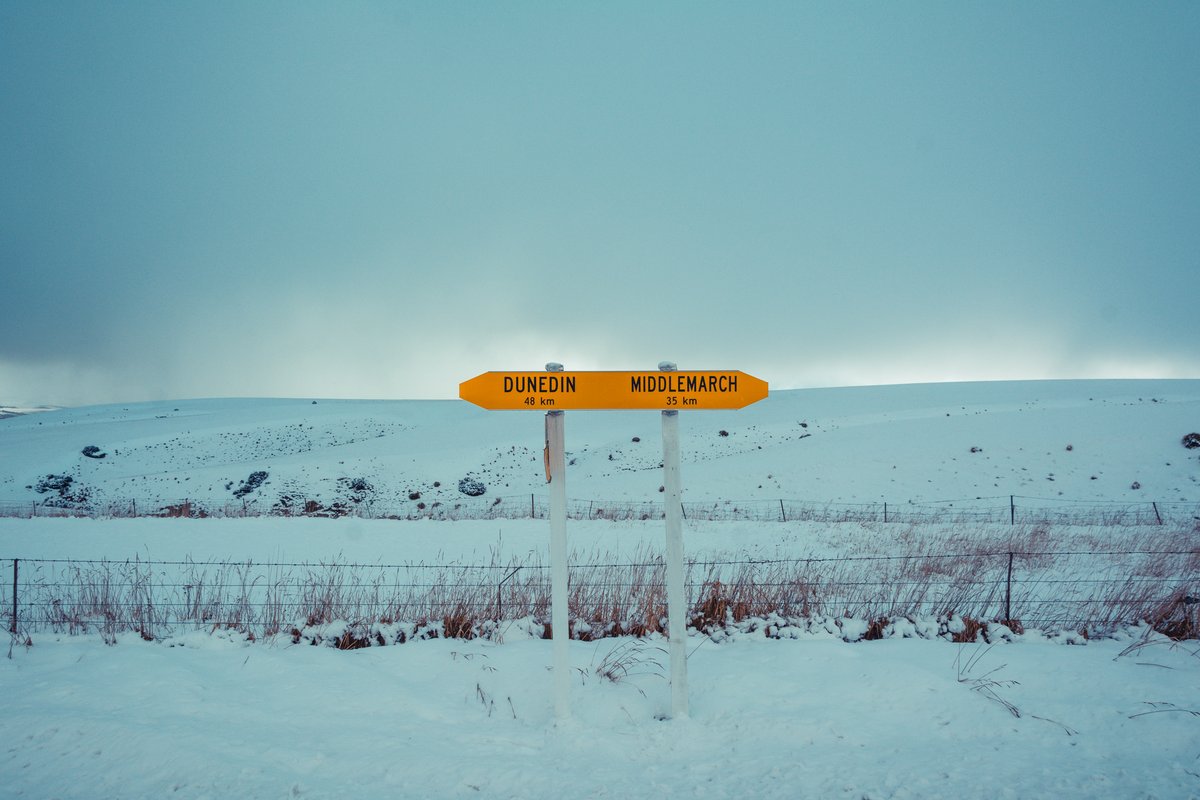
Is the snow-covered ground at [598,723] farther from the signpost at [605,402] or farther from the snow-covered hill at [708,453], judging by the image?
the snow-covered hill at [708,453]

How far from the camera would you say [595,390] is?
4387mm

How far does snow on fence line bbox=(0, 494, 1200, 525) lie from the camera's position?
19.2 meters

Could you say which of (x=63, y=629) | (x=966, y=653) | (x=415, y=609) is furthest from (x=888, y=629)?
(x=63, y=629)

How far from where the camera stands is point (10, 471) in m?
34.8

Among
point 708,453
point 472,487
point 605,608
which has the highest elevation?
point 708,453

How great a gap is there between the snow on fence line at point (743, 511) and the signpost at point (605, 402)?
13387mm

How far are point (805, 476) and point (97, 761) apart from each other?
2874 centimetres

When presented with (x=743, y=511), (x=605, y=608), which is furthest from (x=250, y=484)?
(x=605, y=608)

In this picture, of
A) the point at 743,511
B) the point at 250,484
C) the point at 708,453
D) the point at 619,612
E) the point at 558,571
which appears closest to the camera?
the point at 558,571

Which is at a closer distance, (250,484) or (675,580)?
(675,580)

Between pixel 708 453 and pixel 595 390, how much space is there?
32544 mm

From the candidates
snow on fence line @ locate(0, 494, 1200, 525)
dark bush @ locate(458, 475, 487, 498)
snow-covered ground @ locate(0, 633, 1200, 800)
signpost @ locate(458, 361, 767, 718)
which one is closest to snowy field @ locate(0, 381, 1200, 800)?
snow-covered ground @ locate(0, 633, 1200, 800)

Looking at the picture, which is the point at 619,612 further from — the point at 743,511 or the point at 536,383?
the point at 743,511

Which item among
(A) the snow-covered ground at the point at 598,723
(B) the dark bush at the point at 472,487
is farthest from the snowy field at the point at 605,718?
(B) the dark bush at the point at 472,487
